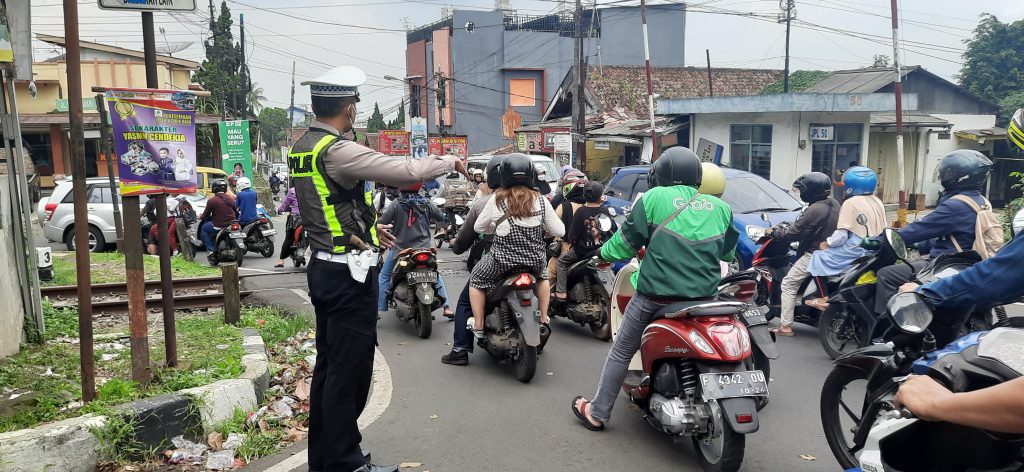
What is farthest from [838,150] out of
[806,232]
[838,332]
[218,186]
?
[838,332]

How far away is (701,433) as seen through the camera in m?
4.19

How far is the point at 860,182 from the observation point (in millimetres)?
7066

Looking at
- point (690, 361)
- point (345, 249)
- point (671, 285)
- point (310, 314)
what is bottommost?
point (310, 314)

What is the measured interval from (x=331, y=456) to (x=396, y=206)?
4.14 m

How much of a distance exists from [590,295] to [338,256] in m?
4.04

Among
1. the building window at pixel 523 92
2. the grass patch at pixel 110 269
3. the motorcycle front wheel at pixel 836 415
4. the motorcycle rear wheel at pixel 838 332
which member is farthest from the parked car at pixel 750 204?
the building window at pixel 523 92

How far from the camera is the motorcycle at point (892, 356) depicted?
10.2 ft

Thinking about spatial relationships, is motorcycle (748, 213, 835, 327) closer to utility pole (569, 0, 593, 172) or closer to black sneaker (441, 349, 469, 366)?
black sneaker (441, 349, 469, 366)

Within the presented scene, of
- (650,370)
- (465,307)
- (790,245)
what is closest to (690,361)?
(650,370)

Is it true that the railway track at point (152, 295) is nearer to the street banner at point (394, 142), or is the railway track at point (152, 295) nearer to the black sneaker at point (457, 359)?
the black sneaker at point (457, 359)

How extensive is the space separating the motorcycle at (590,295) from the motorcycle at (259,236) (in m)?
8.80

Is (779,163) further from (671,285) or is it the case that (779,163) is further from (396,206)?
(671,285)

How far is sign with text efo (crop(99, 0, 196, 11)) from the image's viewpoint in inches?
199

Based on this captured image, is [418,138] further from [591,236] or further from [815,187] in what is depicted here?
[815,187]
